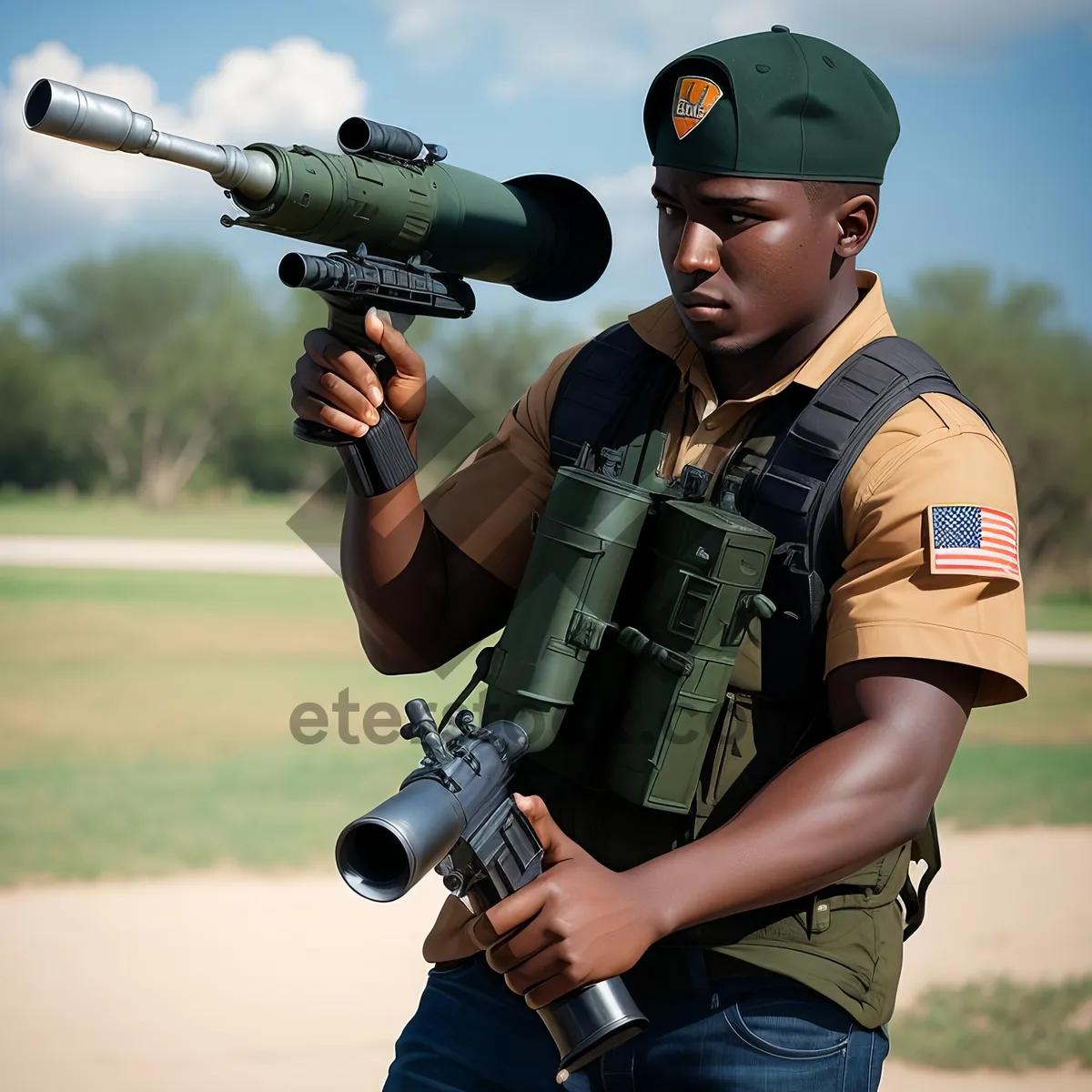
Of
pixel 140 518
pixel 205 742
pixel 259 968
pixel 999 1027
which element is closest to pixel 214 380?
pixel 140 518

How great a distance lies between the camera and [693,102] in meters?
2.13

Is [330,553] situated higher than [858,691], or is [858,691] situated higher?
[330,553]

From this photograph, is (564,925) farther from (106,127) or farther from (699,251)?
(106,127)

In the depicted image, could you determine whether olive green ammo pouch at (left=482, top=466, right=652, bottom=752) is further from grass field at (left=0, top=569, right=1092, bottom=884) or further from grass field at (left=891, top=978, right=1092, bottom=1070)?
grass field at (left=891, top=978, right=1092, bottom=1070)

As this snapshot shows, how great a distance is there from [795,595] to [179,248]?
97.5ft

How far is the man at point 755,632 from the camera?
6.42 ft

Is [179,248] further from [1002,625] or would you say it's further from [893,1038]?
[1002,625]

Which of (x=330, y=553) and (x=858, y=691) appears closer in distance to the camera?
(x=858, y=691)

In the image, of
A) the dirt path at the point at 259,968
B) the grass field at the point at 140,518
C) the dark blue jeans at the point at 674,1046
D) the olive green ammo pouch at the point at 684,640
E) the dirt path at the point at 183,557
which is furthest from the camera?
the grass field at the point at 140,518

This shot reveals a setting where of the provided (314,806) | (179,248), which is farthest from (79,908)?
(179,248)

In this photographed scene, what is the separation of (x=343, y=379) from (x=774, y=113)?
77 cm

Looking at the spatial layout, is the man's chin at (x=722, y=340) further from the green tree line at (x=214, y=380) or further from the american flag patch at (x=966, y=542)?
the green tree line at (x=214, y=380)

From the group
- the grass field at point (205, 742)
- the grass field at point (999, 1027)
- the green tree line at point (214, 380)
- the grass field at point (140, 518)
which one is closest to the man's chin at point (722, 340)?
the grass field at point (205, 742)

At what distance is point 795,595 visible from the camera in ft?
6.97
